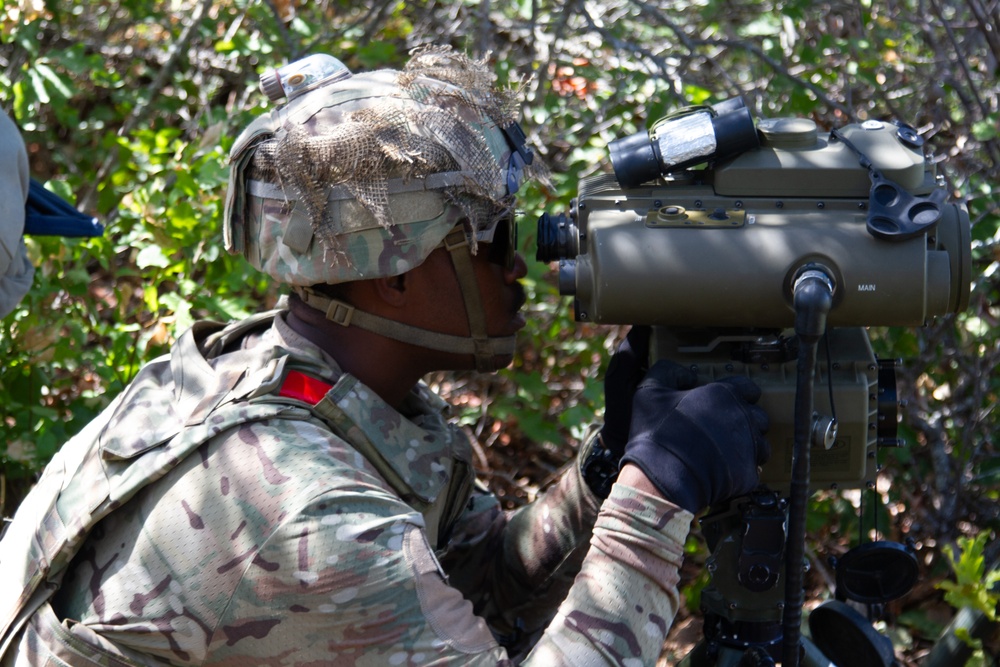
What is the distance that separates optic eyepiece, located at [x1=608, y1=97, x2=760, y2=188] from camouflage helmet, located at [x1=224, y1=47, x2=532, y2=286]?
28cm

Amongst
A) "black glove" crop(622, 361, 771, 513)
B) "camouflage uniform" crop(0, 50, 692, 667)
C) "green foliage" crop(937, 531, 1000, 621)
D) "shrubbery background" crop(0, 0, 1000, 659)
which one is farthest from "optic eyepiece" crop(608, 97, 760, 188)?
"shrubbery background" crop(0, 0, 1000, 659)

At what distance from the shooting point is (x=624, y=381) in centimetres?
225

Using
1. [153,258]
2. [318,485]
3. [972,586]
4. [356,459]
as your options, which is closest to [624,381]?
[356,459]

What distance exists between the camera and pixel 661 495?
1.84 meters

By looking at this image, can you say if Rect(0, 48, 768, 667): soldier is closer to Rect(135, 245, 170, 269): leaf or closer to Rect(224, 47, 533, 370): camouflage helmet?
Rect(224, 47, 533, 370): camouflage helmet

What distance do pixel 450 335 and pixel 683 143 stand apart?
2.01 ft

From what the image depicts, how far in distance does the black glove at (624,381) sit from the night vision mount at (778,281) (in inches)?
5.6

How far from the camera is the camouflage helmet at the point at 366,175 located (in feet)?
6.76

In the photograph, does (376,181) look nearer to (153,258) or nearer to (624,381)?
(624,381)

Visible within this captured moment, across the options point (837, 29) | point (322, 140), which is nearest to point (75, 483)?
point (322, 140)

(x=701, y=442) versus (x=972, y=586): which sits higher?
(x=701, y=442)

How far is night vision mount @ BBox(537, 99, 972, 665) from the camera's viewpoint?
187 centimetres

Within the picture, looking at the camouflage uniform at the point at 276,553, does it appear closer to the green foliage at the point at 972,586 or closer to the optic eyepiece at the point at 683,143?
the optic eyepiece at the point at 683,143

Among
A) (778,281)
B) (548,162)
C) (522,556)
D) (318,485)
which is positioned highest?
(778,281)
